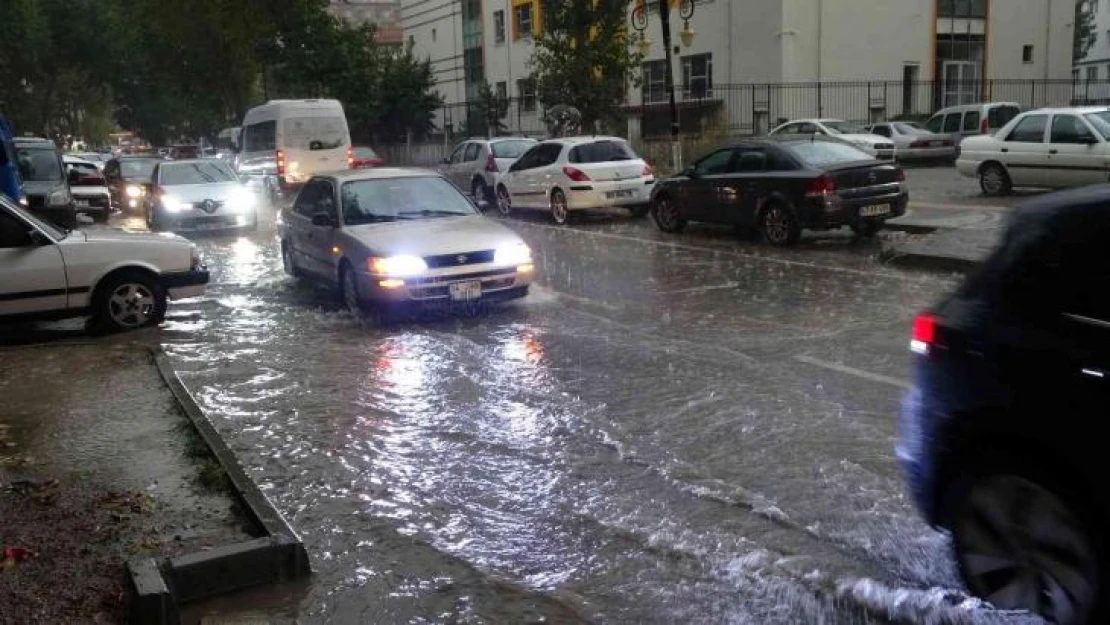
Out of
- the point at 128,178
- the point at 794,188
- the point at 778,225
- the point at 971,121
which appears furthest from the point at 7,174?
the point at 971,121

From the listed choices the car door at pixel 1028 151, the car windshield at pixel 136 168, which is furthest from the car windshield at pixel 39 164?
the car door at pixel 1028 151

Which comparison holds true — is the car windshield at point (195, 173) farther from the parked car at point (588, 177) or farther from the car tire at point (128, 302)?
the car tire at point (128, 302)

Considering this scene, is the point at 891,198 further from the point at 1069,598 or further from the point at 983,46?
the point at 983,46

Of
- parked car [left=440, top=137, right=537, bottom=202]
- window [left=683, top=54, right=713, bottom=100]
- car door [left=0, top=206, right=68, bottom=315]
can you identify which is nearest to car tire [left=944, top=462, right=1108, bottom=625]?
car door [left=0, top=206, right=68, bottom=315]

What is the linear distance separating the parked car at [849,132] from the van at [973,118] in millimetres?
2434

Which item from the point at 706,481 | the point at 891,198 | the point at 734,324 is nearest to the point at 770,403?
the point at 706,481

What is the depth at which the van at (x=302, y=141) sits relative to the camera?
2762 centimetres

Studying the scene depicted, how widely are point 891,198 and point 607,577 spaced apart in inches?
474

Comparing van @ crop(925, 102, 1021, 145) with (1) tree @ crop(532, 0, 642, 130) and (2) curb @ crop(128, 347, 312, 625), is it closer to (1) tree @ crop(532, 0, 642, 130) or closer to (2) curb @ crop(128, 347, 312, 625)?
(1) tree @ crop(532, 0, 642, 130)

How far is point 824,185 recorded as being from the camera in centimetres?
1509

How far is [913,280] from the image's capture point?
1255cm

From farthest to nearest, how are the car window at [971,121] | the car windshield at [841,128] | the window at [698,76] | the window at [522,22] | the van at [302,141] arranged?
the window at [522,22] → the window at [698,76] → the car window at [971,121] → the car windshield at [841,128] → the van at [302,141]

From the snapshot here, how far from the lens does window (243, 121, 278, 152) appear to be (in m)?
28.3

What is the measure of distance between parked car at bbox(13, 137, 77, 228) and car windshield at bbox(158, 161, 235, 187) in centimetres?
186
